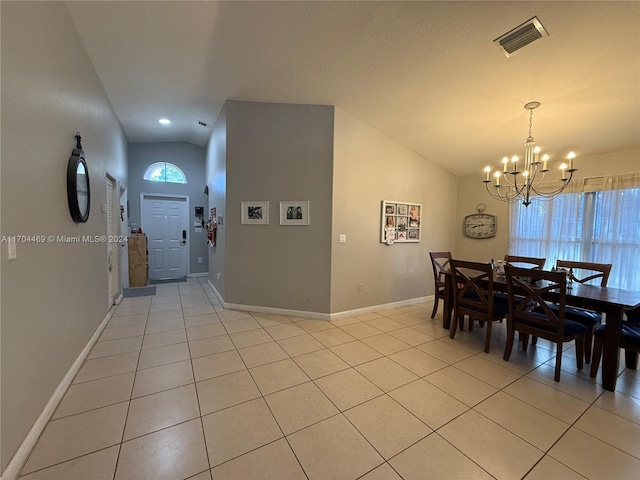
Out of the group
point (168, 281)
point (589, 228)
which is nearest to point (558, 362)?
point (589, 228)

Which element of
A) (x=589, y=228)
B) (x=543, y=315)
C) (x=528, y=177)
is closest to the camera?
(x=543, y=315)

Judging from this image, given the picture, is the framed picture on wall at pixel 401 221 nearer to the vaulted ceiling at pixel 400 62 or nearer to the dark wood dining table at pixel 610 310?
the vaulted ceiling at pixel 400 62

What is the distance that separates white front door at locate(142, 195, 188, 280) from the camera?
5949 mm

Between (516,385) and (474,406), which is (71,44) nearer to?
(474,406)

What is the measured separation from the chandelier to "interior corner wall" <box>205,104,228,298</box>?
11.5ft

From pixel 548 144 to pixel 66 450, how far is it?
5629 mm

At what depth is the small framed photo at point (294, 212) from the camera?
355cm

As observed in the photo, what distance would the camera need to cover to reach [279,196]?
3.61 m

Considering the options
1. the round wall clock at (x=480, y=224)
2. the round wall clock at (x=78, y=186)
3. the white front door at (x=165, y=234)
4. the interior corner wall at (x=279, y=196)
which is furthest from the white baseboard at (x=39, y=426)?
the round wall clock at (x=480, y=224)

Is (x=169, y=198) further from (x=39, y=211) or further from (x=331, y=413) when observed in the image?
(x=331, y=413)

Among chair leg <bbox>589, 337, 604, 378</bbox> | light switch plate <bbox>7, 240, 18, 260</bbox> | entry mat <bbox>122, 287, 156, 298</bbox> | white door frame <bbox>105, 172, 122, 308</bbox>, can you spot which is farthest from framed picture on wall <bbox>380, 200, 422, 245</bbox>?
entry mat <bbox>122, 287, 156, 298</bbox>

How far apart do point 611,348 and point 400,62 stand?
308 centimetres

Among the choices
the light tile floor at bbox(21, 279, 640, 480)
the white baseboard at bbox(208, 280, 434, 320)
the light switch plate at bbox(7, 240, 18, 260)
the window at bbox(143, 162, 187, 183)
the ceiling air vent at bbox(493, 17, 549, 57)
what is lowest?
the light tile floor at bbox(21, 279, 640, 480)

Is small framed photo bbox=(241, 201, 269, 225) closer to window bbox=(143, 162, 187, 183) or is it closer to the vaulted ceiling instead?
the vaulted ceiling
